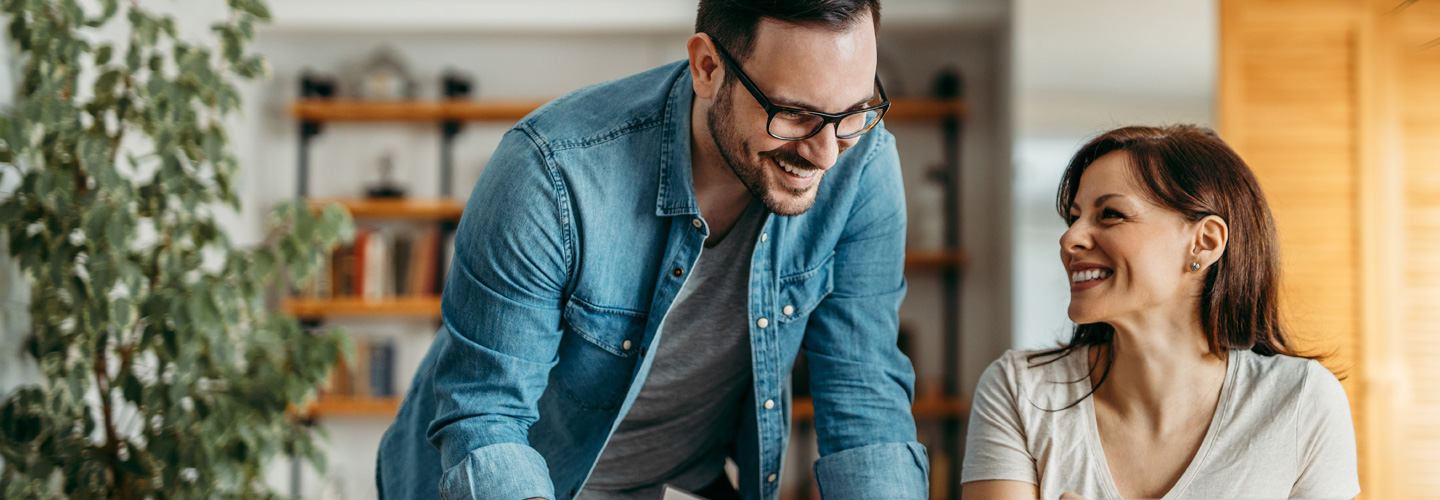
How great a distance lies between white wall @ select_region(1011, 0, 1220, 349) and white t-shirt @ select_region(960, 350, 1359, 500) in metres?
1.74

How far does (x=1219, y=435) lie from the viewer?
114 cm

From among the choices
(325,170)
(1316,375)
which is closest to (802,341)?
(1316,375)

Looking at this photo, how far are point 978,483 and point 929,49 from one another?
2907 mm

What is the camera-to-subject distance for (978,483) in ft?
3.91

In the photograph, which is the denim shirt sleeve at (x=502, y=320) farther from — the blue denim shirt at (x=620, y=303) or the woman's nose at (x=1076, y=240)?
the woman's nose at (x=1076, y=240)

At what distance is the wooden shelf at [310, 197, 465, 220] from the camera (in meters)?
3.68

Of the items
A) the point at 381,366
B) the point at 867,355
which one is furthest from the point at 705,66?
the point at 381,366

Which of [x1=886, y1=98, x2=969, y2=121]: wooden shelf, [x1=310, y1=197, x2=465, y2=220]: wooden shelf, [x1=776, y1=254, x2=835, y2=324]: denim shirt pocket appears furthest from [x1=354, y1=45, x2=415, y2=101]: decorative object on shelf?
[x1=776, y1=254, x2=835, y2=324]: denim shirt pocket

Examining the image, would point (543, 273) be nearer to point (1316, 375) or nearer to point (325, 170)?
point (1316, 375)

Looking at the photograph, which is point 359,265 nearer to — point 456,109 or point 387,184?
point 387,184

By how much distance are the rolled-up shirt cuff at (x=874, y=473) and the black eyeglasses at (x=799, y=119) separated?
39 cm

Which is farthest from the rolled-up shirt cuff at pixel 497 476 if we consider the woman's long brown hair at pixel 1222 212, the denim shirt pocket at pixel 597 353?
the woman's long brown hair at pixel 1222 212

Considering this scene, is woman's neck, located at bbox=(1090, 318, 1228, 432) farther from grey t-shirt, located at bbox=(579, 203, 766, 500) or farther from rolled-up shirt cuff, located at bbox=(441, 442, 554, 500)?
rolled-up shirt cuff, located at bbox=(441, 442, 554, 500)

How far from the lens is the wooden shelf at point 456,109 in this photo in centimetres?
370
